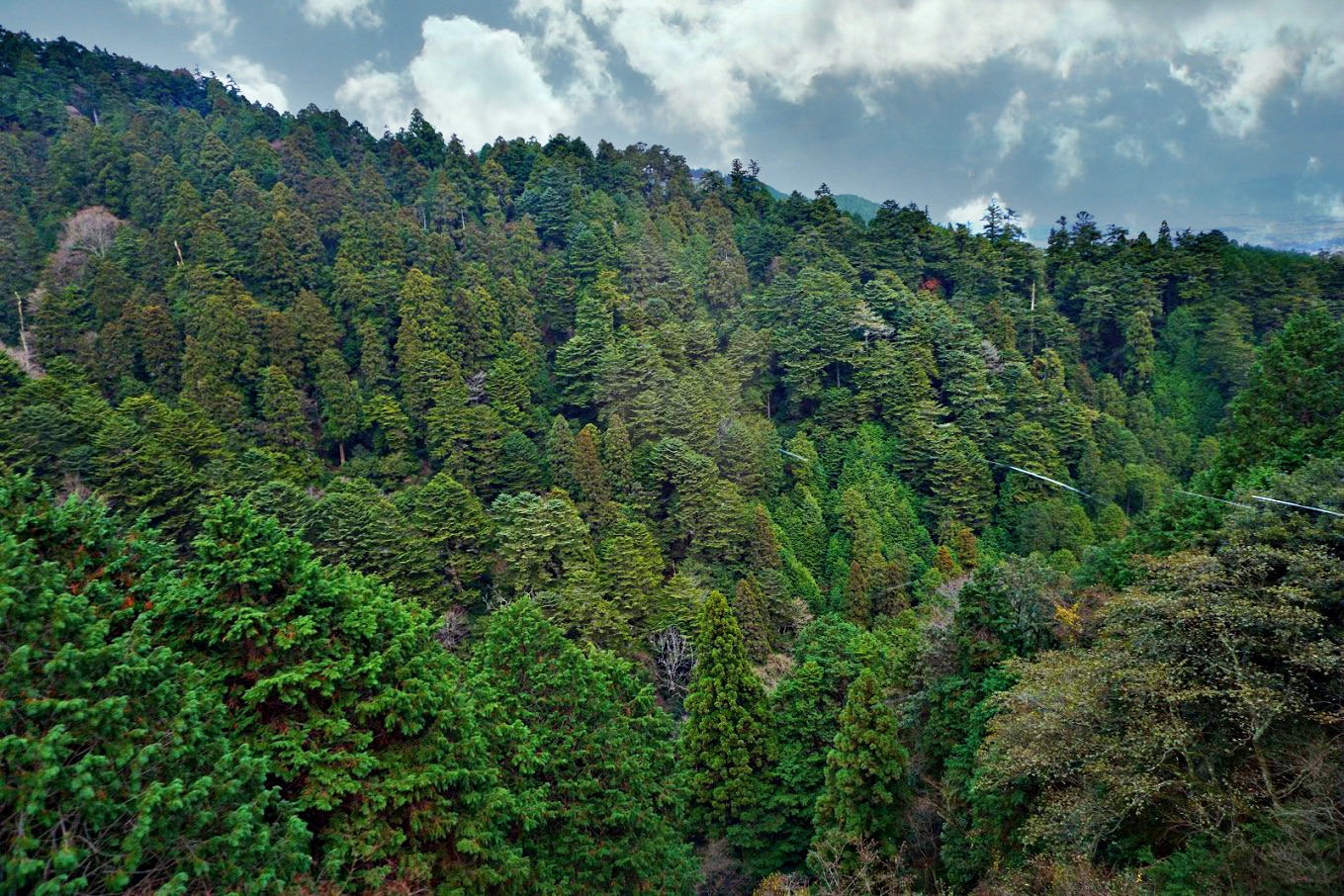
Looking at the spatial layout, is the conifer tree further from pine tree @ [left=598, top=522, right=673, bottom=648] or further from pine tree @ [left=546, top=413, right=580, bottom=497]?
pine tree @ [left=598, top=522, right=673, bottom=648]

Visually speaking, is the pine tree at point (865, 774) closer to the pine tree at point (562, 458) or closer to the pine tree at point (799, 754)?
the pine tree at point (799, 754)

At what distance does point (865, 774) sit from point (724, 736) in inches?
167

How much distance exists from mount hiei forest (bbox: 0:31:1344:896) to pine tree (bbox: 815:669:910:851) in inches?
5.5

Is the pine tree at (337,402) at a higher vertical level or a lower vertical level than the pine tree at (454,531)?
higher

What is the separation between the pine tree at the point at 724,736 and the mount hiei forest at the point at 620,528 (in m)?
0.13

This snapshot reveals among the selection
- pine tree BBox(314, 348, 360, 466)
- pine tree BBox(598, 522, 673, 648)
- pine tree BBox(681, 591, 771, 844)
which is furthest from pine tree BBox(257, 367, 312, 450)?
pine tree BBox(681, 591, 771, 844)

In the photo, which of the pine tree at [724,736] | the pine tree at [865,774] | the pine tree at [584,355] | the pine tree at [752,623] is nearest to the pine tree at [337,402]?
the pine tree at [584,355]

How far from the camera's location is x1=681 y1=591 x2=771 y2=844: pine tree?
723 inches

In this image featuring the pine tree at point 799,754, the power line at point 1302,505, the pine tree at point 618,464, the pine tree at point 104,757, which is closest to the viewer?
the pine tree at point 104,757

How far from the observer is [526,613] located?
46.1ft

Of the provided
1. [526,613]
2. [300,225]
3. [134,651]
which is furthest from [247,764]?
[300,225]

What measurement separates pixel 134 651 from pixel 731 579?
1056 inches

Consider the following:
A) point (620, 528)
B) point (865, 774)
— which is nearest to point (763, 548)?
point (620, 528)

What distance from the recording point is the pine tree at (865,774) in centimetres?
1566
